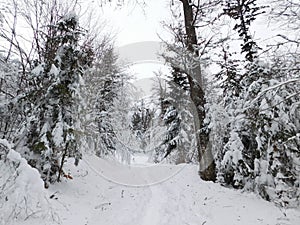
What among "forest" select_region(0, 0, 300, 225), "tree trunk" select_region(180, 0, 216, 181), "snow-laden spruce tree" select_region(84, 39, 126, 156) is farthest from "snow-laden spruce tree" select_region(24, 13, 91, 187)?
"snow-laden spruce tree" select_region(84, 39, 126, 156)

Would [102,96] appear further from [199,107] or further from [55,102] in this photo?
[55,102]

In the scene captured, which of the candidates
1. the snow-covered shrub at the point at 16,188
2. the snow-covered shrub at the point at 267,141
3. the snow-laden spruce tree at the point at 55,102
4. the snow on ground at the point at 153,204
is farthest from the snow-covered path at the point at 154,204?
the snow-laden spruce tree at the point at 55,102

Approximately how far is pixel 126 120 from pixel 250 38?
11.2m

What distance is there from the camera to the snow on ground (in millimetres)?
4461

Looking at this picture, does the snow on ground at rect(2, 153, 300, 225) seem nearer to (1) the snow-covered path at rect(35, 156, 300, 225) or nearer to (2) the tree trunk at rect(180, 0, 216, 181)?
(1) the snow-covered path at rect(35, 156, 300, 225)

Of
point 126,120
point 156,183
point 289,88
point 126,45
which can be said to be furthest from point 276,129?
point 126,45

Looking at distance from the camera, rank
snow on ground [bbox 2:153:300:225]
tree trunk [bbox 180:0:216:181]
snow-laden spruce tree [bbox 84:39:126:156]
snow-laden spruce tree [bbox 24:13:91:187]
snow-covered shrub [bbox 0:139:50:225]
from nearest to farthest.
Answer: snow-covered shrub [bbox 0:139:50:225], snow on ground [bbox 2:153:300:225], snow-laden spruce tree [bbox 24:13:91:187], tree trunk [bbox 180:0:216:181], snow-laden spruce tree [bbox 84:39:126:156]

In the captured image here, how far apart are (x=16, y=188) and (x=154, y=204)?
324cm

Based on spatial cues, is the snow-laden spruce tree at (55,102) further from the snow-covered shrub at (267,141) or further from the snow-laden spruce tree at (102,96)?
the snow-laden spruce tree at (102,96)

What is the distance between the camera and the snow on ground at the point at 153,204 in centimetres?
446

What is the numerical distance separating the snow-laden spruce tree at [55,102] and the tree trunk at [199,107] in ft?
12.3

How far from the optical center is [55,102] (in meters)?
5.23

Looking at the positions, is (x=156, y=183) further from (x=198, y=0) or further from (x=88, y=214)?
(x=198, y=0)

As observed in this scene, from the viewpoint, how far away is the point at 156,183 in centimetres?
815
